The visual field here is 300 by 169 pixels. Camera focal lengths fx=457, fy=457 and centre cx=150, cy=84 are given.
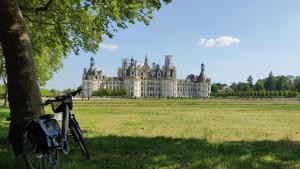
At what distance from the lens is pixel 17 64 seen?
29.5 feet

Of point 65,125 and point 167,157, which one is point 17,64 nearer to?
point 65,125

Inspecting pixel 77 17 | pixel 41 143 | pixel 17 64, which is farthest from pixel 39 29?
pixel 41 143

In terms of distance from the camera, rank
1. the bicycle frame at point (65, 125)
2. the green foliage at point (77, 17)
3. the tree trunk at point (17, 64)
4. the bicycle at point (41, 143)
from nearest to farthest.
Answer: the bicycle at point (41, 143) < the bicycle frame at point (65, 125) < the tree trunk at point (17, 64) < the green foliage at point (77, 17)

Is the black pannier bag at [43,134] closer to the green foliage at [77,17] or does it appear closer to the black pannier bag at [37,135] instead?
the black pannier bag at [37,135]

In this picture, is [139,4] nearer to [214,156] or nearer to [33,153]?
[214,156]

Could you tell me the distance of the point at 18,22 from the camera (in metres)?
9.02

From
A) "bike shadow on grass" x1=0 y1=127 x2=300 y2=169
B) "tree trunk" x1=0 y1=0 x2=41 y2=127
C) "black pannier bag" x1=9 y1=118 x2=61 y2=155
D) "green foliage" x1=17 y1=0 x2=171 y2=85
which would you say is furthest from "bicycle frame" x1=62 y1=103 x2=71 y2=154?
"green foliage" x1=17 y1=0 x2=171 y2=85

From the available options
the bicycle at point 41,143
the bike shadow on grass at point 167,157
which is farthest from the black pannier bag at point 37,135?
the bike shadow on grass at point 167,157

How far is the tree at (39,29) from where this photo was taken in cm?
897

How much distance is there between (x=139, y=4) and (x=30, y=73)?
6009mm

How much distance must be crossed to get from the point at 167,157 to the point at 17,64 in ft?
12.3

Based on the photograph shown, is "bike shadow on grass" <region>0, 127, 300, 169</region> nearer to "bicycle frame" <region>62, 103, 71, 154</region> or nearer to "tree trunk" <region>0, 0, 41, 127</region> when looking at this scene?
"bicycle frame" <region>62, 103, 71, 154</region>

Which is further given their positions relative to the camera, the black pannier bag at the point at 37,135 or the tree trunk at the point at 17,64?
the tree trunk at the point at 17,64

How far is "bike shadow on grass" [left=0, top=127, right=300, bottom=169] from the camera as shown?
8937 millimetres
